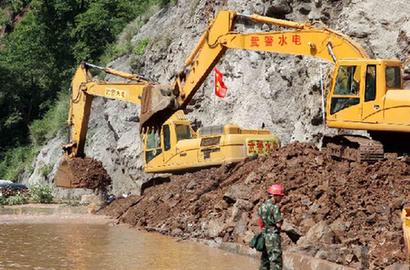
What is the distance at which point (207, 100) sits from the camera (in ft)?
99.7

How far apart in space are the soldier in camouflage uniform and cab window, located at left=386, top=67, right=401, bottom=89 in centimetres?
653

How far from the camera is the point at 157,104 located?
68.7 feet

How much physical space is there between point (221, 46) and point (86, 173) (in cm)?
787

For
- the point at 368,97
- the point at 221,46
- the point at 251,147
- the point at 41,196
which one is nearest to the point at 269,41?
the point at 221,46

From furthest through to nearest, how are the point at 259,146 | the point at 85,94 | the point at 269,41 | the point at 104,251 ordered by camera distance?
the point at 85,94 < the point at 259,146 < the point at 269,41 < the point at 104,251

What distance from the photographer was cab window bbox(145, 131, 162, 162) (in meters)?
23.9

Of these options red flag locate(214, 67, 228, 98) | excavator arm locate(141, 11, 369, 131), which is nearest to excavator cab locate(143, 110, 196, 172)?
excavator arm locate(141, 11, 369, 131)

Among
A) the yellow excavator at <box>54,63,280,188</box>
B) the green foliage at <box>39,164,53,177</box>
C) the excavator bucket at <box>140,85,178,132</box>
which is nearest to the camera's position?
the excavator bucket at <box>140,85,178,132</box>

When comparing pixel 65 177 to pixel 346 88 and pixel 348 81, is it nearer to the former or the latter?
pixel 346 88

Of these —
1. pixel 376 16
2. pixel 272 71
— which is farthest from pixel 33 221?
pixel 376 16

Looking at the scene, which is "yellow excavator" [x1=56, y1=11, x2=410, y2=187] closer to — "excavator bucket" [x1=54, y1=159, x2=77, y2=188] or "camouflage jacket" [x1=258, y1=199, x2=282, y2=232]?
"excavator bucket" [x1=54, y1=159, x2=77, y2=188]

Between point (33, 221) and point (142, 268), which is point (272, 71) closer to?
point (33, 221)

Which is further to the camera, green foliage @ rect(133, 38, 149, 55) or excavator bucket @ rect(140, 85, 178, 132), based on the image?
green foliage @ rect(133, 38, 149, 55)

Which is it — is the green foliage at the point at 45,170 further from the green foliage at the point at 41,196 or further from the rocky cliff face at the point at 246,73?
the green foliage at the point at 41,196
